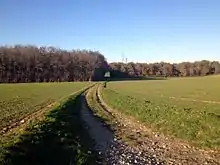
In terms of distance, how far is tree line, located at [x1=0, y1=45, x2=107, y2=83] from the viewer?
16801 centimetres

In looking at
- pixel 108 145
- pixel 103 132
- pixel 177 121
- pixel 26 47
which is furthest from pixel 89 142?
pixel 26 47

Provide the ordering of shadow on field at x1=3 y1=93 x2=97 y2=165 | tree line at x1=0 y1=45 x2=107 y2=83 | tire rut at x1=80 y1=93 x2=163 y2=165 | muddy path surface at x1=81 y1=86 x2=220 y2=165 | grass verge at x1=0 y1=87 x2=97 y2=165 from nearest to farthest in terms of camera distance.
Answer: grass verge at x1=0 y1=87 x2=97 y2=165 < shadow on field at x1=3 y1=93 x2=97 y2=165 < tire rut at x1=80 y1=93 x2=163 y2=165 < muddy path surface at x1=81 y1=86 x2=220 y2=165 < tree line at x1=0 y1=45 x2=107 y2=83

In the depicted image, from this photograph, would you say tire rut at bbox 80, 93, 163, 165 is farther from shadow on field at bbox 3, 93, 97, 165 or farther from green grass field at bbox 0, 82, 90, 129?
green grass field at bbox 0, 82, 90, 129

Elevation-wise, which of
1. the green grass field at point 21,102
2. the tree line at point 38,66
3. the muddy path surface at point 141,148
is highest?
the tree line at point 38,66

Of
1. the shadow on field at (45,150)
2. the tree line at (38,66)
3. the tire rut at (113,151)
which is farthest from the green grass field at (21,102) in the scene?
the tree line at (38,66)

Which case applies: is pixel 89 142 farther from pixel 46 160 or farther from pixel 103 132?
pixel 46 160

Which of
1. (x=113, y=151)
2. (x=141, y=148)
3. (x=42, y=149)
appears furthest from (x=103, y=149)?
(x=42, y=149)

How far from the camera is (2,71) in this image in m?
163

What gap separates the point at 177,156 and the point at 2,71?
509ft

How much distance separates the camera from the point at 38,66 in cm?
17612

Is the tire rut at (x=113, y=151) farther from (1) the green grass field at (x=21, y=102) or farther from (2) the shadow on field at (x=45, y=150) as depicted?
(1) the green grass field at (x=21, y=102)

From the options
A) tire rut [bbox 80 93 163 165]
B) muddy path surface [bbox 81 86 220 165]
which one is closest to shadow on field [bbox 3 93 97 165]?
tire rut [bbox 80 93 163 165]

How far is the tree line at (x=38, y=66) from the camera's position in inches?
6615

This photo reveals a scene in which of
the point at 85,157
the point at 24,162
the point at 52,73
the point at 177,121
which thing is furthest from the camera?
the point at 52,73
